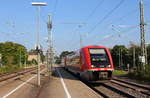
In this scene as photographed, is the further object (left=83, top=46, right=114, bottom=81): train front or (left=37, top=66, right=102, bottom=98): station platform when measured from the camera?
(left=83, top=46, right=114, bottom=81): train front

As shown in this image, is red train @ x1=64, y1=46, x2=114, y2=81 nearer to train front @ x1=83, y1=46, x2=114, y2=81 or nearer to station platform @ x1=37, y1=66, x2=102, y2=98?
train front @ x1=83, y1=46, x2=114, y2=81

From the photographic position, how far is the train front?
17109 millimetres

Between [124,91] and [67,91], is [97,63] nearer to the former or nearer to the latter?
[124,91]

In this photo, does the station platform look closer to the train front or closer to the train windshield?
the train front

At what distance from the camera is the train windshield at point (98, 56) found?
57.7 ft

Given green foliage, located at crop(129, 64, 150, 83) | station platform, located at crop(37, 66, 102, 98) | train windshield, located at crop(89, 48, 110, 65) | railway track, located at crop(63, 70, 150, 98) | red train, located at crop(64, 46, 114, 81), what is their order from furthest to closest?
green foliage, located at crop(129, 64, 150, 83) → train windshield, located at crop(89, 48, 110, 65) → red train, located at crop(64, 46, 114, 81) → railway track, located at crop(63, 70, 150, 98) → station platform, located at crop(37, 66, 102, 98)

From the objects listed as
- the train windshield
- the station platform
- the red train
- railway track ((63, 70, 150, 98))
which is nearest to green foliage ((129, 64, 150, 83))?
railway track ((63, 70, 150, 98))

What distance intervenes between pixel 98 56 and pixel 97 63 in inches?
26.5

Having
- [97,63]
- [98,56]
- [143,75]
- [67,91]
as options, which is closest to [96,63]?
[97,63]

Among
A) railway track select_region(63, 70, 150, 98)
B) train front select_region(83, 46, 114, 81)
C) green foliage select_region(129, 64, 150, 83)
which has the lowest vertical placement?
railway track select_region(63, 70, 150, 98)

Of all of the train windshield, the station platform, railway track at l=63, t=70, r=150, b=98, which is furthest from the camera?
the train windshield

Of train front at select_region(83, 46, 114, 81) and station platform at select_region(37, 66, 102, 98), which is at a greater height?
train front at select_region(83, 46, 114, 81)

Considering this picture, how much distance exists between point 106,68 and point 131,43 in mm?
51878

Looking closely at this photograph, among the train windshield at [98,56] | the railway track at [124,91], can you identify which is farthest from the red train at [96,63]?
the railway track at [124,91]
